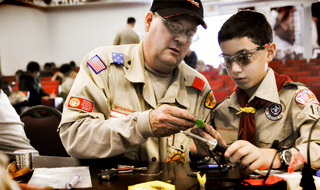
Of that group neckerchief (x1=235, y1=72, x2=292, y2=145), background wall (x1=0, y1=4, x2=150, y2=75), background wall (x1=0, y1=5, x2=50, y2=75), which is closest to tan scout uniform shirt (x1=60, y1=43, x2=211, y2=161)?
neckerchief (x1=235, y1=72, x2=292, y2=145)

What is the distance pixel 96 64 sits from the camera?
176 centimetres

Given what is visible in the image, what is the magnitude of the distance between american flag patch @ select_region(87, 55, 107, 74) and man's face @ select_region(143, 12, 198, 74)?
270mm

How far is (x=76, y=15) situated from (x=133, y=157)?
12.0 m

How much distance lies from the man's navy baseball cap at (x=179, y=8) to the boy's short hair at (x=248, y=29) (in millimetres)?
130

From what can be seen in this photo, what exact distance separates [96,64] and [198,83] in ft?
1.94

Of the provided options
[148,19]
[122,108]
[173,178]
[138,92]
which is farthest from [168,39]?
[173,178]

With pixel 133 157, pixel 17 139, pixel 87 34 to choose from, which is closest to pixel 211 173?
pixel 133 157

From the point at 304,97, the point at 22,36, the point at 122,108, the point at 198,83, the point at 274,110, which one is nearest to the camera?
the point at 304,97

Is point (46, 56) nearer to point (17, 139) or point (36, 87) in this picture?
point (36, 87)

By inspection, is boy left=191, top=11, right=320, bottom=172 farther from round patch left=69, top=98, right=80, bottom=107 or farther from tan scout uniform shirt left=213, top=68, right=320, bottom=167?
round patch left=69, top=98, right=80, bottom=107

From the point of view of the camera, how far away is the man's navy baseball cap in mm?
1667

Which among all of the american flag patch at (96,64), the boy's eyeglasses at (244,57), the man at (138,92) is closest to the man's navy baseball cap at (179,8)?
the man at (138,92)

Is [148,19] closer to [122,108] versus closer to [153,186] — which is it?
[122,108]

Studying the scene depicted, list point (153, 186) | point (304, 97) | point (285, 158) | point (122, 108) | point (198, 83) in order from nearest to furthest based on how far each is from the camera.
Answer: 1. point (153, 186)
2. point (285, 158)
3. point (304, 97)
4. point (122, 108)
5. point (198, 83)
